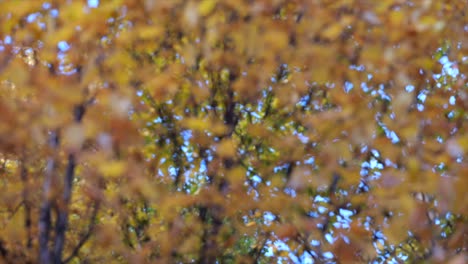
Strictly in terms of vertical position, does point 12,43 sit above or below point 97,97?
above

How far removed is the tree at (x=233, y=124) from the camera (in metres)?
4.42

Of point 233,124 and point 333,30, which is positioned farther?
point 233,124

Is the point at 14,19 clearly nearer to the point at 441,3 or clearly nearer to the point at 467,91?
the point at 441,3

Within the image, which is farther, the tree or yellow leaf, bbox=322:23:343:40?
yellow leaf, bbox=322:23:343:40

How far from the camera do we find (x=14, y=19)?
475 cm

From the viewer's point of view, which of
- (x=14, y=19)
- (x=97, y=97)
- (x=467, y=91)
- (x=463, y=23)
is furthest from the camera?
(x=467, y=91)

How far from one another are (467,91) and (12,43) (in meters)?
5.17

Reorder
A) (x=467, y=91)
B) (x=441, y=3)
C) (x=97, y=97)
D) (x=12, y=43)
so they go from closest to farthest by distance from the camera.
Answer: (x=97, y=97), (x=12, y=43), (x=441, y=3), (x=467, y=91)

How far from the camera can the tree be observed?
14.5 ft

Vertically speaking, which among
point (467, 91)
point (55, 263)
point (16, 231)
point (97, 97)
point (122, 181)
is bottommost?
point (55, 263)

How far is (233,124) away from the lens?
583cm

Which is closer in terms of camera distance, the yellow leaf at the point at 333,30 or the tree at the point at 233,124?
the tree at the point at 233,124

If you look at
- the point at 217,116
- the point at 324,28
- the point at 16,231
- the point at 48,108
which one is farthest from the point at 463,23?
the point at 16,231

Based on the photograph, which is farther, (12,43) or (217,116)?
(217,116)
